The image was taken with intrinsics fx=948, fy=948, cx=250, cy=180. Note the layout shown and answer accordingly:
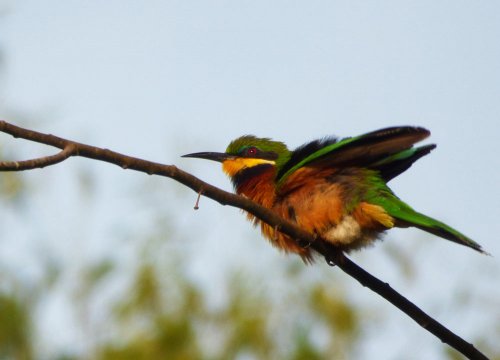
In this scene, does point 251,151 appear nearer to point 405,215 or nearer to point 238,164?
point 238,164

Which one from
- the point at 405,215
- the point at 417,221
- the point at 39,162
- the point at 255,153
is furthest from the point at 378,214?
the point at 39,162

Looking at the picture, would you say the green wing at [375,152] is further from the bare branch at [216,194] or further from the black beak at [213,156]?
the black beak at [213,156]

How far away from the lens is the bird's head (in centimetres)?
504

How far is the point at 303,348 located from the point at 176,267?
2.04 m

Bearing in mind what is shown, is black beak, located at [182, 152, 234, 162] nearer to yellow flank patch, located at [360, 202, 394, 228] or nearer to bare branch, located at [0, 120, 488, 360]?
yellow flank patch, located at [360, 202, 394, 228]

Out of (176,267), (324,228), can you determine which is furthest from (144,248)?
(324,228)

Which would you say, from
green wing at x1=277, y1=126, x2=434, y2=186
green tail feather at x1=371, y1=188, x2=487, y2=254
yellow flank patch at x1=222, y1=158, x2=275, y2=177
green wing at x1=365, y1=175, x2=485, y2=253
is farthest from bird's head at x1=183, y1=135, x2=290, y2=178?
green tail feather at x1=371, y1=188, x2=487, y2=254

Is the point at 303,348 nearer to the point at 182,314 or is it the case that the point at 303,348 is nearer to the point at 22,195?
the point at 182,314

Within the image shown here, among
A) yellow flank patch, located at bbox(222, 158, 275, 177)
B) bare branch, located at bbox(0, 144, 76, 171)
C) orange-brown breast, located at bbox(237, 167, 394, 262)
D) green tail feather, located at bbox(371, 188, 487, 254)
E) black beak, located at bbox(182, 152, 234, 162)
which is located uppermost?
black beak, located at bbox(182, 152, 234, 162)

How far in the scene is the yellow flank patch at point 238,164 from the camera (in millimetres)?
5012

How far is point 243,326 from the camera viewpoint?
1153 cm

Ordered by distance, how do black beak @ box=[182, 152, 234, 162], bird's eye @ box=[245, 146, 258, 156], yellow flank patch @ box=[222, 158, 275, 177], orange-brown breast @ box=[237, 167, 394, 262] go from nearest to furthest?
1. orange-brown breast @ box=[237, 167, 394, 262]
2. yellow flank patch @ box=[222, 158, 275, 177]
3. bird's eye @ box=[245, 146, 258, 156]
4. black beak @ box=[182, 152, 234, 162]

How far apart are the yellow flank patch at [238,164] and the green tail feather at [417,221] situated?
92 centimetres

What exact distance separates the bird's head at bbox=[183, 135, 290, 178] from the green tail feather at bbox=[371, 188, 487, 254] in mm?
850
